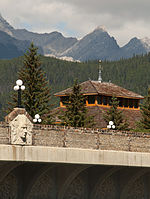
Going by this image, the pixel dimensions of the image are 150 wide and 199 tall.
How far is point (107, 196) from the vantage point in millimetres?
33312

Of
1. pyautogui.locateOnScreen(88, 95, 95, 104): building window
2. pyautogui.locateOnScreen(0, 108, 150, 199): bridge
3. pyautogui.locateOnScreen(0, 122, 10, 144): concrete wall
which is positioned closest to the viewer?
pyautogui.locateOnScreen(0, 122, 10, 144): concrete wall

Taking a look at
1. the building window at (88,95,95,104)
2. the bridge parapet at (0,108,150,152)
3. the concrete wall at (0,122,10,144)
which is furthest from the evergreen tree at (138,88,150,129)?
the concrete wall at (0,122,10,144)

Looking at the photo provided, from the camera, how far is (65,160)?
84.6 ft

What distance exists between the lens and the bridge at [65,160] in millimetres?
24062

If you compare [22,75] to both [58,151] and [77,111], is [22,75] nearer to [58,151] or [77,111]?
[77,111]

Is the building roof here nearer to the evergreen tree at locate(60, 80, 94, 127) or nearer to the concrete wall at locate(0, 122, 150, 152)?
the evergreen tree at locate(60, 80, 94, 127)

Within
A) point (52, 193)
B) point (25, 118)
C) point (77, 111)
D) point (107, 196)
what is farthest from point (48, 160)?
point (77, 111)

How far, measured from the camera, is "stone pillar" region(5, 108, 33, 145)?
23.8 meters

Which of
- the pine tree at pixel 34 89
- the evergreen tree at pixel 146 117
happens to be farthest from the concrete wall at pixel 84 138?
the evergreen tree at pixel 146 117

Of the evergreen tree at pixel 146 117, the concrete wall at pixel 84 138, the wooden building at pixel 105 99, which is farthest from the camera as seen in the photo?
the wooden building at pixel 105 99

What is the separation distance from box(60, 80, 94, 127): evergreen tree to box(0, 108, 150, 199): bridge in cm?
1940

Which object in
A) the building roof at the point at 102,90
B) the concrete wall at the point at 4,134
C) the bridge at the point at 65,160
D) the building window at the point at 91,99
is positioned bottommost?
the bridge at the point at 65,160

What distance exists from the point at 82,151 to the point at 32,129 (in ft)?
10.9

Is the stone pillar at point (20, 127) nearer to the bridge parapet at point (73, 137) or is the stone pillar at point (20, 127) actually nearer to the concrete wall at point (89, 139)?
the bridge parapet at point (73, 137)
